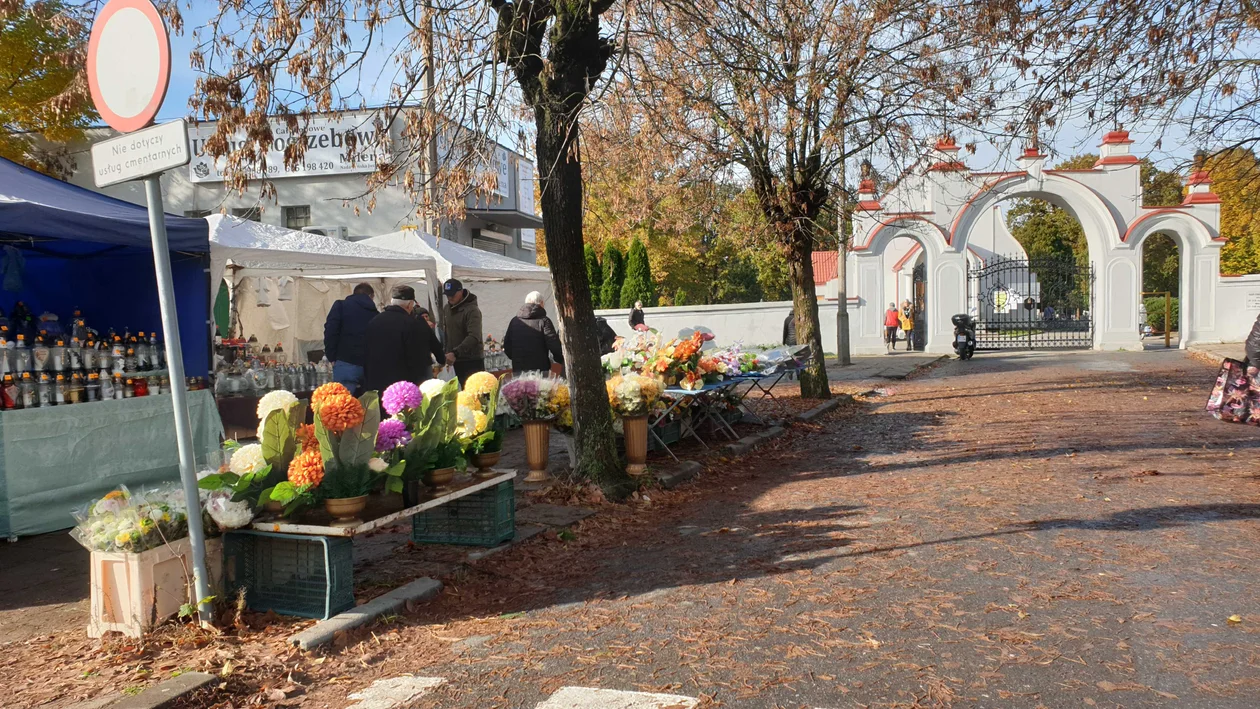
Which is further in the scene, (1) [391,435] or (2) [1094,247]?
(2) [1094,247]

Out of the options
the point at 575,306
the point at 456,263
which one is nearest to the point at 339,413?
the point at 575,306

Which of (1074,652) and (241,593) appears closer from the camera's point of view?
(1074,652)

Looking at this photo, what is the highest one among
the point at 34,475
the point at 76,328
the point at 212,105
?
the point at 212,105

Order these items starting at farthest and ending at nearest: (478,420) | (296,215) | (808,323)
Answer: (296,215) → (808,323) → (478,420)

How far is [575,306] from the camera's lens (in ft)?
24.3

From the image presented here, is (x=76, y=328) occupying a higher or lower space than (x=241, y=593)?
higher

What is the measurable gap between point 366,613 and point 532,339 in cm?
572

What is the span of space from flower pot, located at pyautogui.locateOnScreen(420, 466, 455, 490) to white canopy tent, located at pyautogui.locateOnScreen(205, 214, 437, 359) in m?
4.03

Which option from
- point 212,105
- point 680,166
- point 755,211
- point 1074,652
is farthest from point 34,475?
point 755,211

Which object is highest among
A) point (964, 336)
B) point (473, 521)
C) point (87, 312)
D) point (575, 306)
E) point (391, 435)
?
point (87, 312)

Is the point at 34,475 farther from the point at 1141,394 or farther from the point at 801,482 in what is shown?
the point at 1141,394

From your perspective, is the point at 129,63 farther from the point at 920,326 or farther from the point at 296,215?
the point at 920,326

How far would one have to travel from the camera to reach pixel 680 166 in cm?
1386

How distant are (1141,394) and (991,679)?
13057 millimetres
